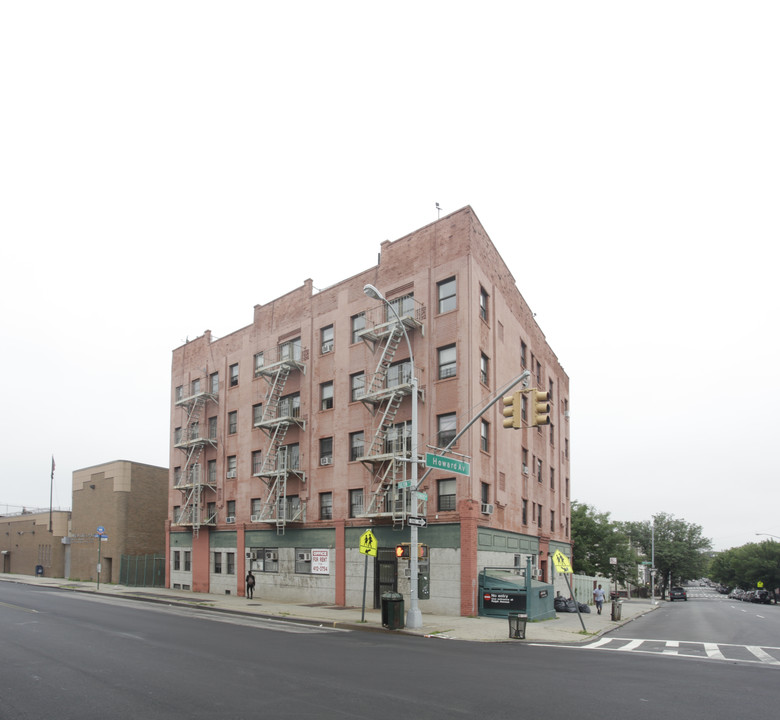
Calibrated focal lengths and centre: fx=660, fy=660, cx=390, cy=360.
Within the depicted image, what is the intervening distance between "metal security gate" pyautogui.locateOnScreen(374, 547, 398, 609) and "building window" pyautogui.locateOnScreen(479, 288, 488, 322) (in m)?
11.4

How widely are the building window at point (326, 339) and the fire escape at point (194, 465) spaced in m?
10.9

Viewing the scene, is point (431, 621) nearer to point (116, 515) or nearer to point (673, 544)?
point (116, 515)

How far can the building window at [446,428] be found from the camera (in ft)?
93.6

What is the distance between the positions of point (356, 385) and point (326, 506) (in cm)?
646

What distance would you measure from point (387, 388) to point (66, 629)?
50.7 feet

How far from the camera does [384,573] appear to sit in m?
30.0

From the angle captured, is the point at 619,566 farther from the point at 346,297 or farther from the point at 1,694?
the point at 1,694

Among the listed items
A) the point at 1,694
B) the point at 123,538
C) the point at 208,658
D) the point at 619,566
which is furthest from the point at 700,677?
the point at 619,566

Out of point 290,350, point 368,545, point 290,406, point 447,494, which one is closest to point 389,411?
point 447,494

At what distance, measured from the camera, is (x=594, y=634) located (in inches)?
878

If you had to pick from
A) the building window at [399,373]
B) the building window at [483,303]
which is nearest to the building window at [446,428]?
the building window at [399,373]

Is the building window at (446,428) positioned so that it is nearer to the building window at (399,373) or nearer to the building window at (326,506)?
the building window at (399,373)

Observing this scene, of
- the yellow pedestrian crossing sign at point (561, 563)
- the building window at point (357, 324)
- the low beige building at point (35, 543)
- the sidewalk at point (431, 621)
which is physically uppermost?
the building window at point (357, 324)

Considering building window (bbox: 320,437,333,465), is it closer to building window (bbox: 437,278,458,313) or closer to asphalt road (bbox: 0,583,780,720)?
building window (bbox: 437,278,458,313)
